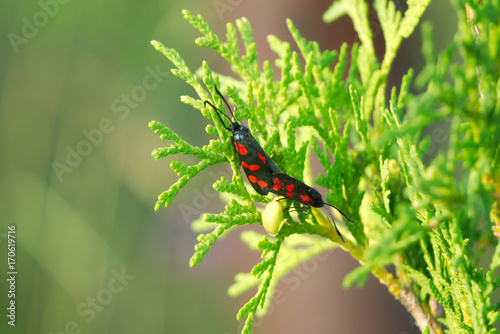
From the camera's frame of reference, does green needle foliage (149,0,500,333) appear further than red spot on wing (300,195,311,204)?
No

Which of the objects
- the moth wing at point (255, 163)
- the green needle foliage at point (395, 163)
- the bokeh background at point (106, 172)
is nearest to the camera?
the green needle foliage at point (395, 163)

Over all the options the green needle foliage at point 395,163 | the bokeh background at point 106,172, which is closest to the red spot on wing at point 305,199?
the green needle foliage at point 395,163

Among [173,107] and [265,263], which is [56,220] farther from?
[265,263]

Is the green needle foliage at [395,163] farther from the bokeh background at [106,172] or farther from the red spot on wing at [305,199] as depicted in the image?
the bokeh background at [106,172]

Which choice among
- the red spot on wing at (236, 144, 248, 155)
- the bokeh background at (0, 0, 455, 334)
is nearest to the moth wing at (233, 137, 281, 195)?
the red spot on wing at (236, 144, 248, 155)

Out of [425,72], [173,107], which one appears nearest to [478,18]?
[425,72]

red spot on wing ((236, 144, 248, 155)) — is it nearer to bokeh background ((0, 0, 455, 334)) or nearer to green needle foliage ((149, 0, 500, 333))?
green needle foliage ((149, 0, 500, 333))
